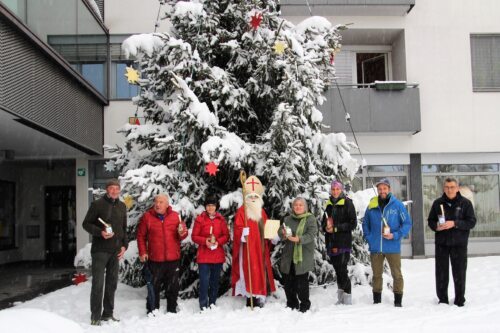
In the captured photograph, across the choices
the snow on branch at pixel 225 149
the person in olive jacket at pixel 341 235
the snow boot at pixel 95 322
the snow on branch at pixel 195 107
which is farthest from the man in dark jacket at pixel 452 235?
the snow boot at pixel 95 322

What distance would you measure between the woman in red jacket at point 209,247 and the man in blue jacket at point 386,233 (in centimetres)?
210

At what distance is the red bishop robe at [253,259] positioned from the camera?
795cm

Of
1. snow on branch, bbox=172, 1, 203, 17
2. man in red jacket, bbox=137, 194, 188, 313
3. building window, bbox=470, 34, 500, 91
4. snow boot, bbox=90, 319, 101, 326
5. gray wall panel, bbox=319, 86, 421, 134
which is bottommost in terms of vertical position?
snow boot, bbox=90, 319, 101, 326

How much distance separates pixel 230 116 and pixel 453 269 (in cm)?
415

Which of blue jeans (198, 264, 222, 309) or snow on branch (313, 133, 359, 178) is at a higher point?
snow on branch (313, 133, 359, 178)

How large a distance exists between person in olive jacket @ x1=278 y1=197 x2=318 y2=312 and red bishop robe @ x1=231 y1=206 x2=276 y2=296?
423mm

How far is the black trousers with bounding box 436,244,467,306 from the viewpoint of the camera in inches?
297

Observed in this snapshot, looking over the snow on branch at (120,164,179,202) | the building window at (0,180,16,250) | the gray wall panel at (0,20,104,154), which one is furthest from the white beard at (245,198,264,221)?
the building window at (0,180,16,250)

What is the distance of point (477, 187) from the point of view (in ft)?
51.9

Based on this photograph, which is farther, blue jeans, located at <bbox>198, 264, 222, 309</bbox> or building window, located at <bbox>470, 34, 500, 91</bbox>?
building window, located at <bbox>470, 34, 500, 91</bbox>

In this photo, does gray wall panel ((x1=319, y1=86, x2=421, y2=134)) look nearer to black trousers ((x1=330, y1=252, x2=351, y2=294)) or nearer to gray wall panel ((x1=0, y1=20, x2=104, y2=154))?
gray wall panel ((x1=0, y1=20, x2=104, y2=154))

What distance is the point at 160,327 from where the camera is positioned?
265 inches

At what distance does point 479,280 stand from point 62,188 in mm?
13104

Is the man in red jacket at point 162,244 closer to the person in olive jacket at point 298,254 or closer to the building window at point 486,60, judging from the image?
the person in olive jacket at point 298,254
